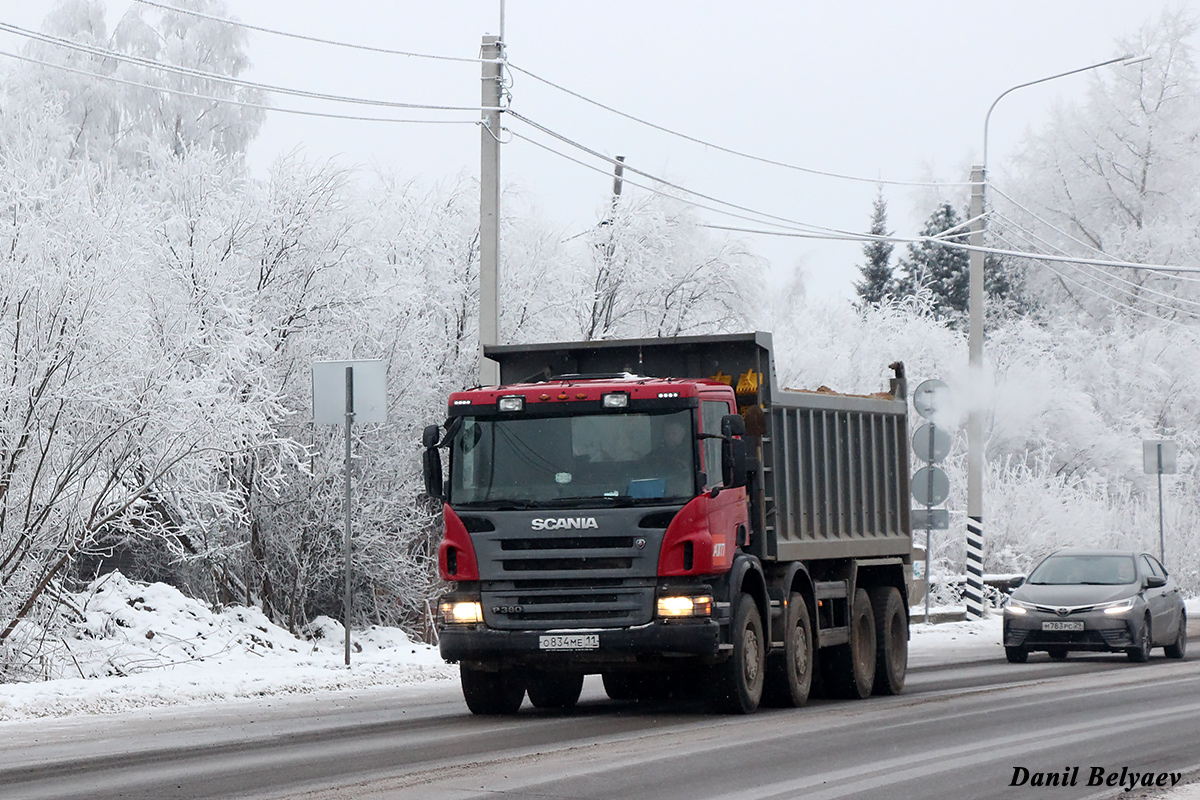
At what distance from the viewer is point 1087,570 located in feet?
75.2

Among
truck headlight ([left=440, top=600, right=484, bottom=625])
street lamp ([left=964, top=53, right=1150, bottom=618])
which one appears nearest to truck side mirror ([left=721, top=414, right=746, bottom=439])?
truck headlight ([left=440, top=600, right=484, bottom=625])

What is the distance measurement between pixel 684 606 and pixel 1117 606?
33.0ft

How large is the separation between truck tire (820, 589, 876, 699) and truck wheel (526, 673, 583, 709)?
2661mm

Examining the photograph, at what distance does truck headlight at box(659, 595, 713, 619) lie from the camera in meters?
13.4

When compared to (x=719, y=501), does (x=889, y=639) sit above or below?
below

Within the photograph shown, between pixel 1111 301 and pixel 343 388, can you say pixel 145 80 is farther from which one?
pixel 343 388

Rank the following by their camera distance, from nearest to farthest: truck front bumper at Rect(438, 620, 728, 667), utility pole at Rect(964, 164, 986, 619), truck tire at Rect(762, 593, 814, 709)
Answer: truck front bumper at Rect(438, 620, 728, 667), truck tire at Rect(762, 593, 814, 709), utility pole at Rect(964, 164, 986, 619)

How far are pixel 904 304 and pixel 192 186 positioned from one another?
109ft

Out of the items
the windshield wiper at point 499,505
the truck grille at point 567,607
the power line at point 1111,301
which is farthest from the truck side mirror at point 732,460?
the power line at point 1111,301

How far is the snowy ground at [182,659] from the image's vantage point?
15289 mm

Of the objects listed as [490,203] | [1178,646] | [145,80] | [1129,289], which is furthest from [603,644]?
[1129,289]

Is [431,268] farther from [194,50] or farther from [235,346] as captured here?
[194,50]

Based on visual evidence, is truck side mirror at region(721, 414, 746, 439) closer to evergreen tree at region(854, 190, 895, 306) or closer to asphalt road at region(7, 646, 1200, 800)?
asphalt road at region(7, 646, 1200, 800)

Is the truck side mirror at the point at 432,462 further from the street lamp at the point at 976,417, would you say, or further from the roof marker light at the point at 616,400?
the street lamp at the point at 976,417
